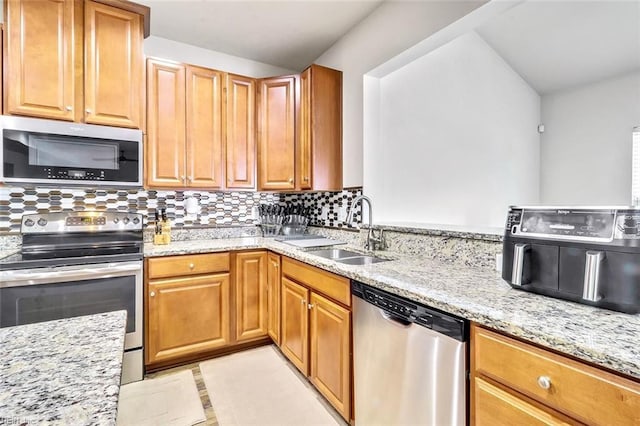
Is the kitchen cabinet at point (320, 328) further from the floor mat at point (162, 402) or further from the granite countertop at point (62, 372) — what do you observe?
the granite countertop at point (62, 372)

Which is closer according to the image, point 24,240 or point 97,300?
point 97,300

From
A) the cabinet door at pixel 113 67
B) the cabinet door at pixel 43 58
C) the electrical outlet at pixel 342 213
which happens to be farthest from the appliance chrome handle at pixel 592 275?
the cabinet door at pixel 43 58

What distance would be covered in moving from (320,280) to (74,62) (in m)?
2.19

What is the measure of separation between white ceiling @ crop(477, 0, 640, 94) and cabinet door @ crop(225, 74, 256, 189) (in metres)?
2.91

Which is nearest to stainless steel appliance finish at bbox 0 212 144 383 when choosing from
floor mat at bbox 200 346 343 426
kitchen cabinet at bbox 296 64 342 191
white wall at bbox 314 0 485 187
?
floor mat at bbox 200 346 343 426

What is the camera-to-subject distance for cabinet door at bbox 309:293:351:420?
1.60m

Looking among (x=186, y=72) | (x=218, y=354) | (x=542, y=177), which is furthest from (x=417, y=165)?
(x=542, y=177)

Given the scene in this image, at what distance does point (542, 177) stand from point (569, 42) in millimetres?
1953

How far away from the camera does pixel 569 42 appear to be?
147 inches

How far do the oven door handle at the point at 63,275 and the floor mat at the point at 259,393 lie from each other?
920 mm

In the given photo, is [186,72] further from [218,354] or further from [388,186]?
[218,354]

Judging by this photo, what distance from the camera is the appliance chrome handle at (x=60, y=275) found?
5.66 ft

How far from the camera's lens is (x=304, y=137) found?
8.60 ft

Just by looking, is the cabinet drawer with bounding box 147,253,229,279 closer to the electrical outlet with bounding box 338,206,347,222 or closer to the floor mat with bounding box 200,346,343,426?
the floor mat with bounding box 200,346,343,426
